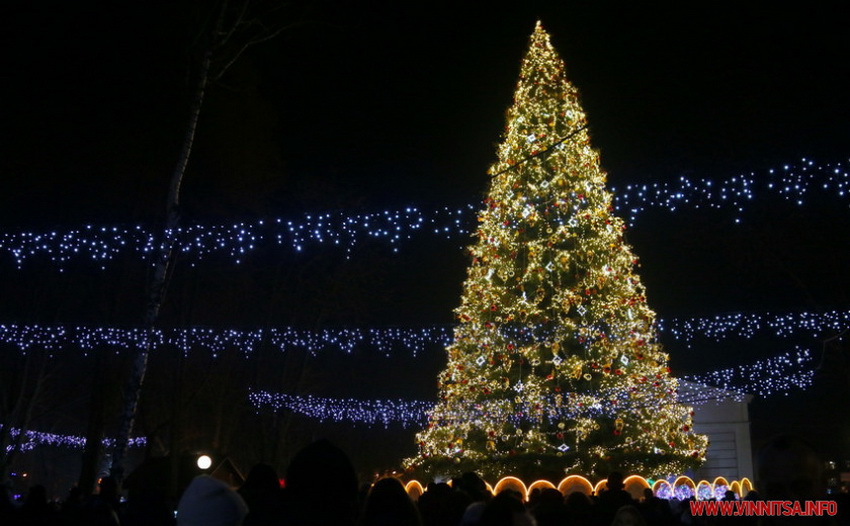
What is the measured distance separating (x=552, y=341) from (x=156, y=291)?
8475 millimetres

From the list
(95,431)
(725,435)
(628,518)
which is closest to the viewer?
(628,518)

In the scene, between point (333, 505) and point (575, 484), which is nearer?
point (333, 505)

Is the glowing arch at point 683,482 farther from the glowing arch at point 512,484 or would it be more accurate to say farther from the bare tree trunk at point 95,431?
the bare tree trunk at point 95,431

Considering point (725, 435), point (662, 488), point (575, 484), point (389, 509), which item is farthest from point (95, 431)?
point (389, 509)

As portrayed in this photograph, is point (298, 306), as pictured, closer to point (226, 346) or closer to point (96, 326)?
point (226, 346)

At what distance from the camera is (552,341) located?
18.8 meters

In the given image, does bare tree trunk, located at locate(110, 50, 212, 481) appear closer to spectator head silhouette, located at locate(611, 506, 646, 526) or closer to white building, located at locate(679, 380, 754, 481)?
spectator head silhouette, located at locate(611, 506, 646, 526)

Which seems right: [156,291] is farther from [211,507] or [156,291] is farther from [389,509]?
[389,509]

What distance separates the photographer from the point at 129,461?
2589 inches

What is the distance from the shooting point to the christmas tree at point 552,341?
1836 cm

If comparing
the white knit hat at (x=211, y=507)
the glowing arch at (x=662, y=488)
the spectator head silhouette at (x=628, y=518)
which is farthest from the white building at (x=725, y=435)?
the white knit hat at (x=211, y=507)

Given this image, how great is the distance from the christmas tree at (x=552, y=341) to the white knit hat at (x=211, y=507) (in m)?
14.5

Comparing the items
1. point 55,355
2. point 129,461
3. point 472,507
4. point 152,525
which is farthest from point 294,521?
point 129,461

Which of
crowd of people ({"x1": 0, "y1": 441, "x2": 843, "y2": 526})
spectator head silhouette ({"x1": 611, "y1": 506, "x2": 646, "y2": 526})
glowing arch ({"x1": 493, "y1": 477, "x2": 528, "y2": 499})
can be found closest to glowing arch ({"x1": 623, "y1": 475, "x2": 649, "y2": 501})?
glowing arch ({"x1": 493, "y1": 477, "x2": 528, "y2": 499})
